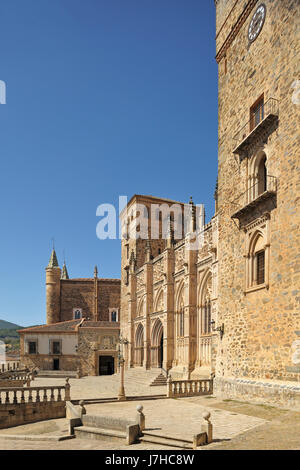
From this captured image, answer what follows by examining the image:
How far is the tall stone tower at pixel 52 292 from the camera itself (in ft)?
182

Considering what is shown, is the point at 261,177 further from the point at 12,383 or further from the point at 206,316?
the point at 12,383

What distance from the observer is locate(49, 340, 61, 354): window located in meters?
46.1

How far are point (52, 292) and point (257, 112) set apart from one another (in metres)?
45.4

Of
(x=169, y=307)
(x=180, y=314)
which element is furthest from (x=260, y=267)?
(x=169, y=307)

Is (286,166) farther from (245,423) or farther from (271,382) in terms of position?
(245,423)

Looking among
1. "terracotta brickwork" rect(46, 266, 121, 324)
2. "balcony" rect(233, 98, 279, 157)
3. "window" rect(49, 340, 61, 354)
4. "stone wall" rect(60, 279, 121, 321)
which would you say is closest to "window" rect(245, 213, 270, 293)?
"balcony" rect(233, 98, 279, 157)

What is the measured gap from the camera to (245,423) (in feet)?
36.8

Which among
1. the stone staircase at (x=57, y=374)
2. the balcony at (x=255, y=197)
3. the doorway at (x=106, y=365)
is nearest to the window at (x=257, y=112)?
the balcony at (x=255, y=197)

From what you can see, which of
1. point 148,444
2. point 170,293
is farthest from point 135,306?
point 148,444

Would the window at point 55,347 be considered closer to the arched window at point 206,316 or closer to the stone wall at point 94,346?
the stone wall at point 94,346

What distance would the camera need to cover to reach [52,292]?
56.3m

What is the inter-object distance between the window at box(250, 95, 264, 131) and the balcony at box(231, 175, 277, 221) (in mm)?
2163
